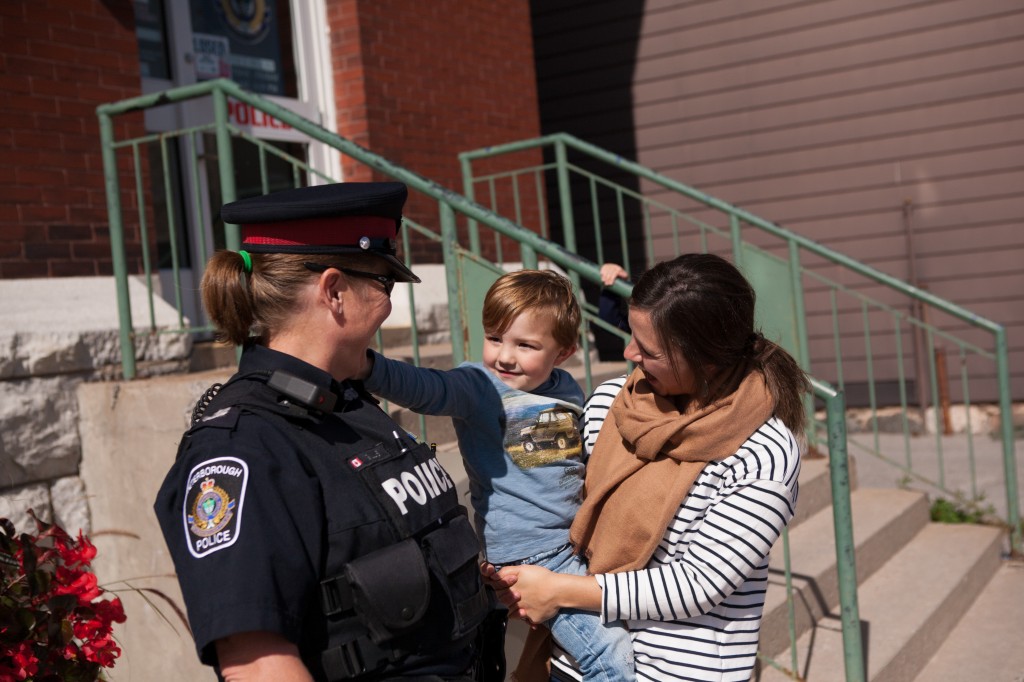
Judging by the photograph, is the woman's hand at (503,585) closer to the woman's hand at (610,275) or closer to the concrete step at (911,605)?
the woman's hand at (610,275)

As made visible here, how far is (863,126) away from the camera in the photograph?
305 inches

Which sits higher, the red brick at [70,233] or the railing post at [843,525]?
the red brick at [70,233]

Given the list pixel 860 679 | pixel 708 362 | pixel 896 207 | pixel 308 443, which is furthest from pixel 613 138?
pixel 308 443

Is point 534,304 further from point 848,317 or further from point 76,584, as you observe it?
point 848,317

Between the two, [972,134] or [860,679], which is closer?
[860,679]

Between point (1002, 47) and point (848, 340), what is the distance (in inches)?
94.8

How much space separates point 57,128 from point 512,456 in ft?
9.82

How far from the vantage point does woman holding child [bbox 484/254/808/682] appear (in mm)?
1840

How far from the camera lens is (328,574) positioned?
1.40 meters

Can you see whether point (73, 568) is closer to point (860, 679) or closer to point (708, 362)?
point (708, 362)

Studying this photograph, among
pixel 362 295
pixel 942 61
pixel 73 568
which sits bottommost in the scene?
pixel 73 568

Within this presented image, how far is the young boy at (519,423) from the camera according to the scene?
2.13 m

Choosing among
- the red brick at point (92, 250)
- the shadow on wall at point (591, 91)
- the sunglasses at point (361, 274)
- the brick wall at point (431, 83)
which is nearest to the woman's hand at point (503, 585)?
the sunglasses at point (361, 274)

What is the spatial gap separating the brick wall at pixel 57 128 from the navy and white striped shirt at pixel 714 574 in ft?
10.3
